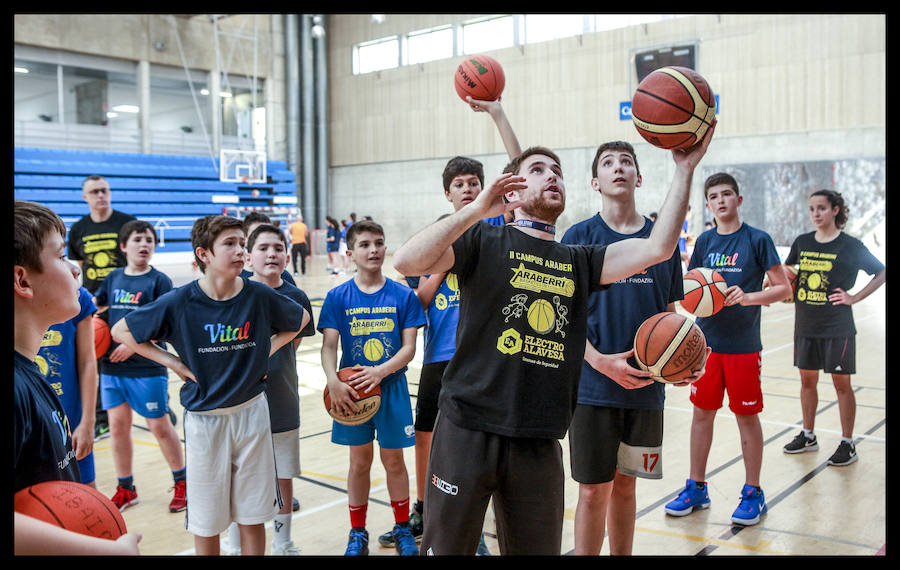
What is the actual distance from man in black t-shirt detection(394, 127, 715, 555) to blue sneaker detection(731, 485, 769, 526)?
2.10 meters

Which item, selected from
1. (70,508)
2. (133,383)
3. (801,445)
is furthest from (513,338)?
(801,445)

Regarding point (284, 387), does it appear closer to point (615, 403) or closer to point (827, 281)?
point (615, 403)

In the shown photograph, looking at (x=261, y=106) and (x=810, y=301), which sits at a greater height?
(x=261, y=106)

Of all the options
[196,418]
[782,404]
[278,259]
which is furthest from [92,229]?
[782,404]

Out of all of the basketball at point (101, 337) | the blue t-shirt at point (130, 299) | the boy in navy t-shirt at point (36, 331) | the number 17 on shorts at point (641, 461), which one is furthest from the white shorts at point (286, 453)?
the boy in navy t-shirt at point (36, 331)

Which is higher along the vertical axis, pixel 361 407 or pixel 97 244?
pixel 97 244

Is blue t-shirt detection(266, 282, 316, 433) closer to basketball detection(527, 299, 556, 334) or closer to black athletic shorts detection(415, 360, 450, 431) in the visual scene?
black athletic shorts detection(415, 360, 450, 431)

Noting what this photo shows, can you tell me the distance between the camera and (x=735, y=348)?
4.50 meters

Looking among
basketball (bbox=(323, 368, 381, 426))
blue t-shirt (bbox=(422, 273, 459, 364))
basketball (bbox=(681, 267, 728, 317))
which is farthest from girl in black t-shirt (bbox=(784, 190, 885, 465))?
basketball (bbox=(323, 368, 381, 426))

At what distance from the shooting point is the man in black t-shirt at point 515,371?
249 cm

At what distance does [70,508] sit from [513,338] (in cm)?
142

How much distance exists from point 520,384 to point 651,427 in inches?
43.9

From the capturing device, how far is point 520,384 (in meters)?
2.51
